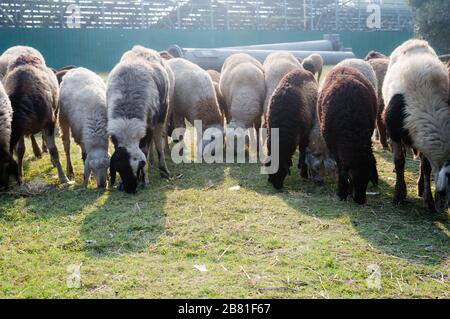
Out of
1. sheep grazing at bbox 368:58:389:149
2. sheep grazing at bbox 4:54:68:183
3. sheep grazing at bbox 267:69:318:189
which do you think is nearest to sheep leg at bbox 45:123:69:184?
sheep grazing at bbox 4:54:68:183

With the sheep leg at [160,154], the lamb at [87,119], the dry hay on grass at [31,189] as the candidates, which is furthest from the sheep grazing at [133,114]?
the dry hay on grass at [31,189]

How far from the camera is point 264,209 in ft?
20.8

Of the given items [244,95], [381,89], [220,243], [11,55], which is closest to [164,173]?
[244,95]

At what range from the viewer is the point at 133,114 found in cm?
725

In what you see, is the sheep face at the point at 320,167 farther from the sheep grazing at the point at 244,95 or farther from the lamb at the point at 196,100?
the lamb at the point at 196,100

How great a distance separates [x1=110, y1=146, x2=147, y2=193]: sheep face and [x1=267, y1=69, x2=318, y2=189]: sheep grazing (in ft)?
6.40

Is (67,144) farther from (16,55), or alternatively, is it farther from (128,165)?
(128,165)

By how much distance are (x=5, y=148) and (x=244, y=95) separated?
4.43m

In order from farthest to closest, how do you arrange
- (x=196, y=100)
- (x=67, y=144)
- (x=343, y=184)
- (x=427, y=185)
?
(x=196, y=100) < (x=67, y=144) < (x=343, y=184) < (x=427, y=185)

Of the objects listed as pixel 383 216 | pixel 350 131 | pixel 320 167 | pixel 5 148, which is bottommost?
pixel 383 216

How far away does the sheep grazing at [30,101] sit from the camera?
24.6ft

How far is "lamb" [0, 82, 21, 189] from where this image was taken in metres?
7.02

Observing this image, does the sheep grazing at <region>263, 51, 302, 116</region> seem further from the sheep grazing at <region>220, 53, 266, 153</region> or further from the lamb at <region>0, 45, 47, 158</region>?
the lamb at <region>0, 45, 47, 158</region>
